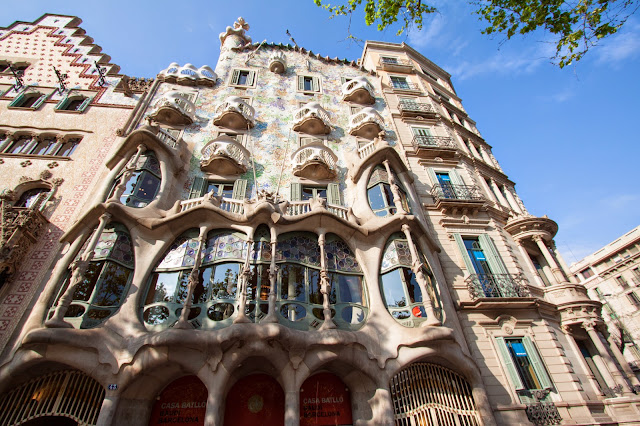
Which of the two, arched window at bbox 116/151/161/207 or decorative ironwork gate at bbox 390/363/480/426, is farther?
arched window at bbox 116/151/161/207

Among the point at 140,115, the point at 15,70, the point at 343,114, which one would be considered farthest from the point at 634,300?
the point at 15,70

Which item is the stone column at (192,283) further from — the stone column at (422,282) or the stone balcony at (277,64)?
the stone balcony at (277,64)

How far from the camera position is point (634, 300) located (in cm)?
3039

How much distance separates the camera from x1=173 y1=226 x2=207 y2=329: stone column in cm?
862

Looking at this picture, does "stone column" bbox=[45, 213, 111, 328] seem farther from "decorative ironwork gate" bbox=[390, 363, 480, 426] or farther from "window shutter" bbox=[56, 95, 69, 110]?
"window shutter" bbox=[56, 95, 69, 110]

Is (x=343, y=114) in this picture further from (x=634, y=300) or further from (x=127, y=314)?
(x=634, y=300)

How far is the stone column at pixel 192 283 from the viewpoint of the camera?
28.3ft

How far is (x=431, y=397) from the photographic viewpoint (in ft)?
30.6

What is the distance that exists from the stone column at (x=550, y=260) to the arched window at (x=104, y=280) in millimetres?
16298

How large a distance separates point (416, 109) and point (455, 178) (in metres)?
6.03

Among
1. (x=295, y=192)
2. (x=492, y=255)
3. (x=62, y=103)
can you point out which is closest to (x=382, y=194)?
(x=295, y=192)

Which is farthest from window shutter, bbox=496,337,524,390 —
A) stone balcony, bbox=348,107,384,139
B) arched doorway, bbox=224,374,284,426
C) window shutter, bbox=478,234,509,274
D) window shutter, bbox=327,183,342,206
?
stone balcony, bbox=348,107,384,139

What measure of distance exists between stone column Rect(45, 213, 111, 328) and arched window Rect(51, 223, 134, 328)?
0.27m

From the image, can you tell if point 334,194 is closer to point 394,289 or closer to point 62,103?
point 394,289
